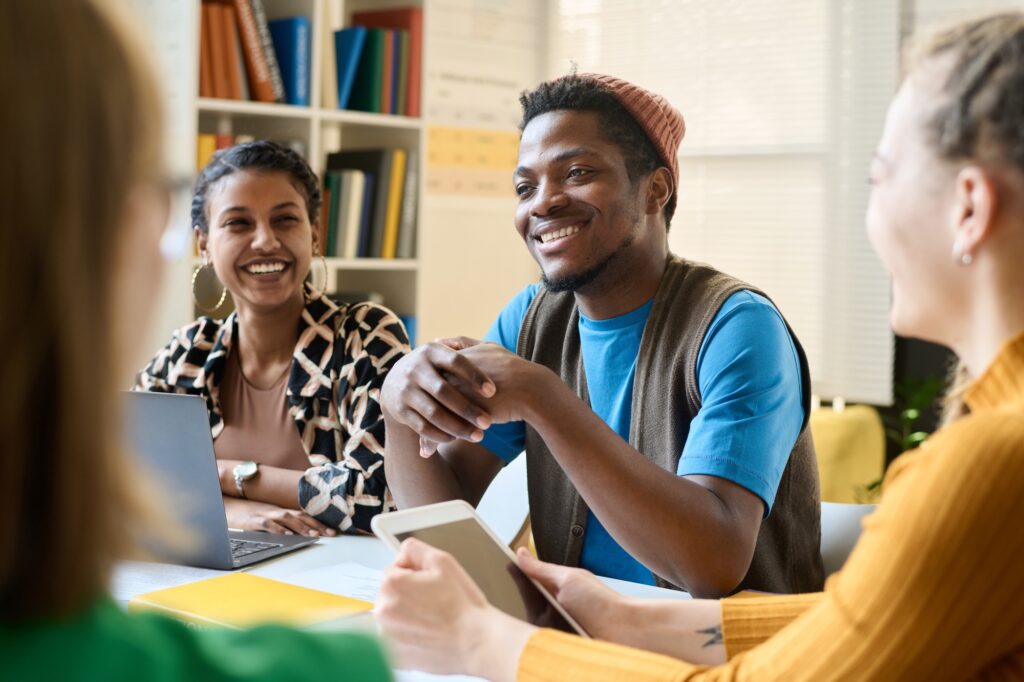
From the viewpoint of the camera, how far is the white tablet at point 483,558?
1186mm

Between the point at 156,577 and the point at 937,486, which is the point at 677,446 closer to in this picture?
the point at 156,577

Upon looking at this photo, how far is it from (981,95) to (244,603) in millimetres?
981

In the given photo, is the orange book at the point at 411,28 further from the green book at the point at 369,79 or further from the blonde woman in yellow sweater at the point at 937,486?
the blonde woman in yellow sweater at the point at 937,486

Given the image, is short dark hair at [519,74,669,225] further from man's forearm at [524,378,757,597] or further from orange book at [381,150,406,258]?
orange book at [381,150,406,258]

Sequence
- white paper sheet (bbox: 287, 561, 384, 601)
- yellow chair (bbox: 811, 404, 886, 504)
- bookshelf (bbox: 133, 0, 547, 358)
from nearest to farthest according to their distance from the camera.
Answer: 1. white paper sheet (bbox: 287, 561, 384, 601)
2. yellow chair (bbox: 811, 404, 886, 504)
3. bookshelf (bbox: 133, 0, 547, 358)

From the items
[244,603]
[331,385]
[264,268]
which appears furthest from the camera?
[264,268]

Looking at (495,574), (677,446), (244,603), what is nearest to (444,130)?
(677,446)

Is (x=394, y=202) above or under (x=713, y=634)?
above

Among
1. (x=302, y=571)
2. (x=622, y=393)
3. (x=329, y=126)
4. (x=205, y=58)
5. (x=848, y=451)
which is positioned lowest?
(x=848, y=451)

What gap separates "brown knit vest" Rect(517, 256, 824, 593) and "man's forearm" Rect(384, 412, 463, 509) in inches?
7.2

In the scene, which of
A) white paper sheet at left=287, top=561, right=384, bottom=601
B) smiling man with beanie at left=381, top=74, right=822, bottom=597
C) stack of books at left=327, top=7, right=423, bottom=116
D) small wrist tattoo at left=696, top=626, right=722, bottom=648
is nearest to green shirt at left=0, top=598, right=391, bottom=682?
small wrist tattoo at left=696, top=626, right=722, bottom=648

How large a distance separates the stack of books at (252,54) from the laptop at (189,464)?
5.96 feet

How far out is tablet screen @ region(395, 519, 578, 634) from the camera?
3.90ft

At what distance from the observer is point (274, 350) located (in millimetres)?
2330
